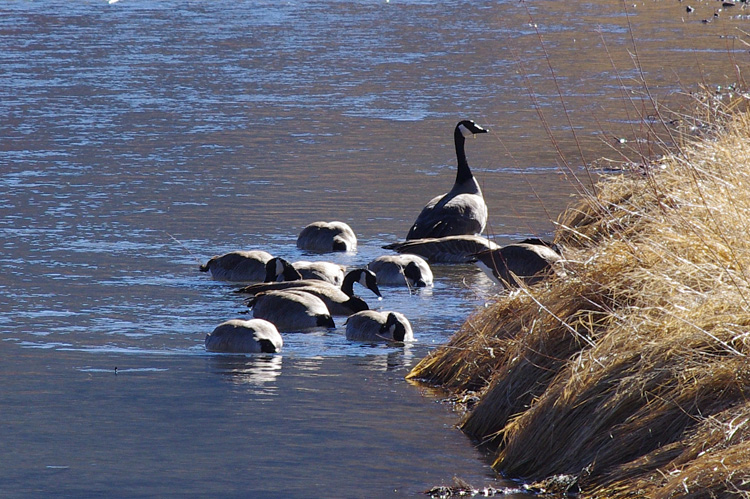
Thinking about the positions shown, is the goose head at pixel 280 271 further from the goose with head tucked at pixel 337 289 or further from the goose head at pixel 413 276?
the goose head at pixel 413 276

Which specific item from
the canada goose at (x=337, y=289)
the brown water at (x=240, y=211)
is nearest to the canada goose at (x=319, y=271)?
the canada goose at (x=337, y=289)

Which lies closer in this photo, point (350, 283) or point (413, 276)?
point (350, 283)

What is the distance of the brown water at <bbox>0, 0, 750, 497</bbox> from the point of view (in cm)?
670

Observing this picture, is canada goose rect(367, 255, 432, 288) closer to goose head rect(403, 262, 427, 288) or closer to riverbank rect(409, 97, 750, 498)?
goose head rect(403, 262, 427, 288)

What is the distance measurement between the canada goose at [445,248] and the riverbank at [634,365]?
14.1 ft

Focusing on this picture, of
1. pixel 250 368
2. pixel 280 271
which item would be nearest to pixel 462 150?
pixel 280 271

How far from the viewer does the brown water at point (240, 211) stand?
22.0 ft

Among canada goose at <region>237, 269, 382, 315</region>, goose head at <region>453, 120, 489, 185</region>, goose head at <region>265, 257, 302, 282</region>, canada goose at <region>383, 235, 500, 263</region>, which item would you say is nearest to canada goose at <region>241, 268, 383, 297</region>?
canada goose at <region>237, 269, 382, 315</region>

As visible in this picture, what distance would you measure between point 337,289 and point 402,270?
891 mm

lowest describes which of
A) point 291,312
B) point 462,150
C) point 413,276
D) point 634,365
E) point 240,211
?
point 240,211

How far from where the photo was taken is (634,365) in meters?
6.19

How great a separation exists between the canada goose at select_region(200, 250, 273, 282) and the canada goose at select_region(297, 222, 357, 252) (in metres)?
1.04

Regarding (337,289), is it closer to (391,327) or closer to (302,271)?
(302,271)

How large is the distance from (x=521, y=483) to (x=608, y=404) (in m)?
0.60
